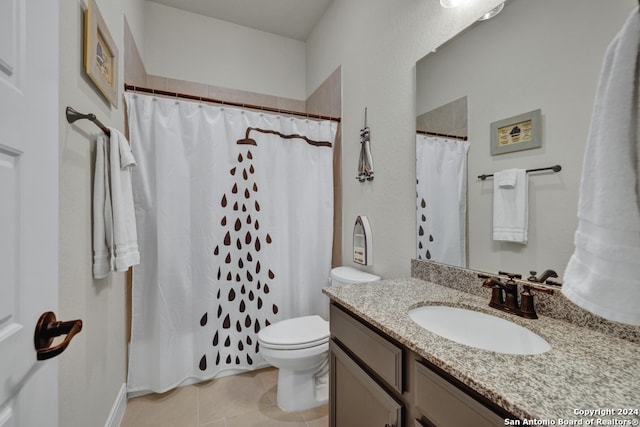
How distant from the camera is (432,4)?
1.34 metres

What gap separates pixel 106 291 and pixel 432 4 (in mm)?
2162

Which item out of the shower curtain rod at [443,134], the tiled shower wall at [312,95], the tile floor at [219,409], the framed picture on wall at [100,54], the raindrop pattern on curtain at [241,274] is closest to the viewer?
the framed picture on wall at [100,54]

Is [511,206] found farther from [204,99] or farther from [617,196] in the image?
[204,99]

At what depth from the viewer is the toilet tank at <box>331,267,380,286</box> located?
1.68 metres

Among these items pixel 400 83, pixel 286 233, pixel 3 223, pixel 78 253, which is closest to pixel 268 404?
pixel 286 233

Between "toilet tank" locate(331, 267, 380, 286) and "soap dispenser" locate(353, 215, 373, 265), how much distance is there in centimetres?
8

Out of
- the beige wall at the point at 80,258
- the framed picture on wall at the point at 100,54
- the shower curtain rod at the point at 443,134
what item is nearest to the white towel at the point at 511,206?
the shower curtain rod at the point at 443,134

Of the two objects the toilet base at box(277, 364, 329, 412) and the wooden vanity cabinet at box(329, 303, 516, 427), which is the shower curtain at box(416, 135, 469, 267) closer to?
the wooden vanity cabinet at box(329, 303, 516, 427)

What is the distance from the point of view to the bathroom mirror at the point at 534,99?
83 cm

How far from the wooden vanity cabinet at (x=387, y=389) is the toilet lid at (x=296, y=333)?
40 cm

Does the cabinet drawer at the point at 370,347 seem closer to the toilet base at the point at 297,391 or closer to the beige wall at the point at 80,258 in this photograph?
the toilet base at the point at 297,391

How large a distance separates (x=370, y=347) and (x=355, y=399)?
267mm

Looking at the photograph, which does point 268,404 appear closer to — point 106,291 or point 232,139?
point 106,291

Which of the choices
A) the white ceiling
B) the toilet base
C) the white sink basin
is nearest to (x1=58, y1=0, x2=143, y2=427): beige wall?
the toilet base
